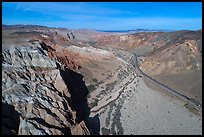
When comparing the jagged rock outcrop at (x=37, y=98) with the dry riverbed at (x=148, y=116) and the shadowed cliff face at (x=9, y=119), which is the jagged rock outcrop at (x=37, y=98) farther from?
the dry riverbed at (x=148, y=116)

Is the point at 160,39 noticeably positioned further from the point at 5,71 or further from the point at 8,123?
the point at 8,123

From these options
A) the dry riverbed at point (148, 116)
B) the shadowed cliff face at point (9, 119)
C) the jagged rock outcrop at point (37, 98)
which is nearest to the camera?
the shadowed cliff face at point (9, 119)

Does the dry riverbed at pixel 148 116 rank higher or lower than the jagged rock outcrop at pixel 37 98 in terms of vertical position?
lower

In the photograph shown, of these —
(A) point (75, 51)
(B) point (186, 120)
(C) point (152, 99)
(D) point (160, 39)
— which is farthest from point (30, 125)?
(D) point (160, 39)

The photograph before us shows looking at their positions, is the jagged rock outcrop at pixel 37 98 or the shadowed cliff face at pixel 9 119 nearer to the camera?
the shadowed cliff face at pixel 9 119

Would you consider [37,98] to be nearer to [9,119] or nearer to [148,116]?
[9,119]

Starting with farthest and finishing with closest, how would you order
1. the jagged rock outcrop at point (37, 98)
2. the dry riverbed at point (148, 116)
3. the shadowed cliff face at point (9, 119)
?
the dry riverbed at point (148, 116) < the jagged rock outcrop at point (37, 98) < the shadowed cliff face at point (9, 119)

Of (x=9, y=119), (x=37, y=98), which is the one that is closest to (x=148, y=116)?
(x=37, y=98)

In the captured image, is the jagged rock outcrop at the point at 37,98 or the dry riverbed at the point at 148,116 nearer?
the jagged rock outcrop at the point at 37,98

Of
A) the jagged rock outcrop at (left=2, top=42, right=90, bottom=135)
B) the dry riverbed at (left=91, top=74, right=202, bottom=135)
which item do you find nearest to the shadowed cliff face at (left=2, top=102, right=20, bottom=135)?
the jagged rock outcrop at (left=2, top=42, right=90, bottom=135)

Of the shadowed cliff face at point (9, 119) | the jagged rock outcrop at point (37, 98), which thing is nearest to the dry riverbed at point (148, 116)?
the jagged rock outcrop at point (37, 98)
